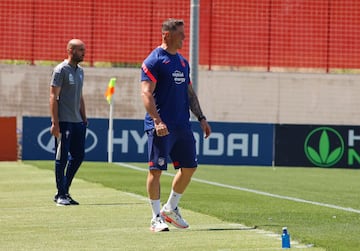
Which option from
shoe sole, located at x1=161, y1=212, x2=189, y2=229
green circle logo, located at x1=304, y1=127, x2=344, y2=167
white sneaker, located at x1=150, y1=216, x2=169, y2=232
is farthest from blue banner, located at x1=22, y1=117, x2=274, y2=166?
white sneaker, located at x1=150, y1=216, x2=169, y2=232

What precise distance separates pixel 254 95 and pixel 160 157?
868 inches

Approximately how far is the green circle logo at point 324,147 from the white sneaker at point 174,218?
1548 centimetres

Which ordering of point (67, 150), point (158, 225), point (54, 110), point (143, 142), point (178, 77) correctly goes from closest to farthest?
1. point (158, 225)
2. point (178, 77)
3. point (54, 110)
4. point (67, 150)
5. point (143, 142)

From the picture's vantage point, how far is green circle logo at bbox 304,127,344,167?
85.4 feet

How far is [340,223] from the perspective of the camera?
11469 mm

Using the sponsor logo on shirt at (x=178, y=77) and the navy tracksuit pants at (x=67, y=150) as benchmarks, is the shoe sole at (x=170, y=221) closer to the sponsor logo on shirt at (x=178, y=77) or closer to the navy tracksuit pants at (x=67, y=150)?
the sponsor logo on shirt at (x=178, y=77)

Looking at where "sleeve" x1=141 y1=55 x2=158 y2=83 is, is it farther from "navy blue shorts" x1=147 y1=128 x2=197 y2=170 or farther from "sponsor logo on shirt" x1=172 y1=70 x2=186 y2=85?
"navy blue shorts" x1=147 y1=128 x2=197 y2=170

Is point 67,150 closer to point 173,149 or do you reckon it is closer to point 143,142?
point 173,149

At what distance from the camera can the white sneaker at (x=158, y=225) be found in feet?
34.1

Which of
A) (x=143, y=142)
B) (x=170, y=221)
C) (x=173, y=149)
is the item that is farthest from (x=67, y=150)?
(x=143, y=142)

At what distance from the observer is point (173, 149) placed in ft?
35.6

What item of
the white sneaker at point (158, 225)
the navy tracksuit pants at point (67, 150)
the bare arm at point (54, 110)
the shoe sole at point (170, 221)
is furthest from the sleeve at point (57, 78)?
the white sneaker at point (158, 225)

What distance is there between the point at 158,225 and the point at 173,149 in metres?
0.81

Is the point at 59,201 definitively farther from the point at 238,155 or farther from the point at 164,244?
the point at 238,155
